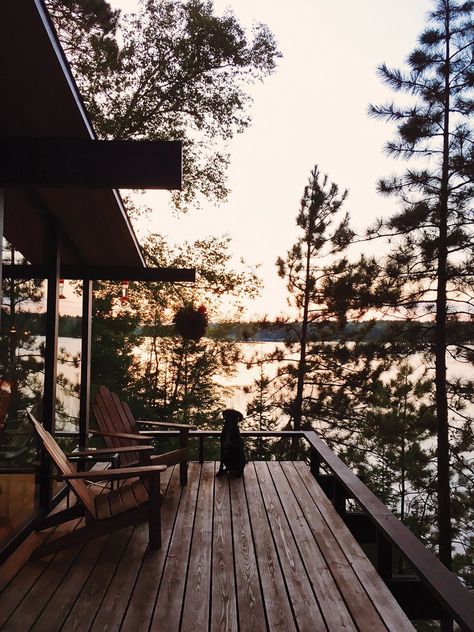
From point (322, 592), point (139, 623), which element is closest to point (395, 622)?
point (322, 592)

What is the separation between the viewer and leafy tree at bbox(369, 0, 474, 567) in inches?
399

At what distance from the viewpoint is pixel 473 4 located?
33.1 ft

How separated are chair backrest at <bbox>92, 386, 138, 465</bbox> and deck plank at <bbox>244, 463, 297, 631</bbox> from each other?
1.23 meters

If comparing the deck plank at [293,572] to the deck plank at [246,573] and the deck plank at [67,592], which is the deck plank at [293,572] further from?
the deck plank at [67,592]

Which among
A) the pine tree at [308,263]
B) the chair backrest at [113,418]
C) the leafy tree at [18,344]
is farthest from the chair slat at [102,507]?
the pine tree at [308,263]

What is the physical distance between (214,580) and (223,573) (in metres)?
0.10

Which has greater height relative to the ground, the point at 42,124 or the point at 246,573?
the point at 42,124

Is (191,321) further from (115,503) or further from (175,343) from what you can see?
(115,503)

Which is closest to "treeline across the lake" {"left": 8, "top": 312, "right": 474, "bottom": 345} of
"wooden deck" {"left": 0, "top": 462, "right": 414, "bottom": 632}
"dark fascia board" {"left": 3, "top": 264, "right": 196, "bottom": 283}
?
"dark fascia board" {"left": 3, "top": 264, "right": 196, "bottom": 283}

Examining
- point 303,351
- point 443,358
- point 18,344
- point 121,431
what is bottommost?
point 121,431

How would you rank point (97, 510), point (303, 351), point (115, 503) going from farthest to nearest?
1. point (303, 351)
2. point (115, 503)
3. point (97, 510)

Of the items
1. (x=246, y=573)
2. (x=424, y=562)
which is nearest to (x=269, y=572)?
(x=246, y=573)

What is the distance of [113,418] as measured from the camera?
5.02 m

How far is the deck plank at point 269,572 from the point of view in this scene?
2.50m
